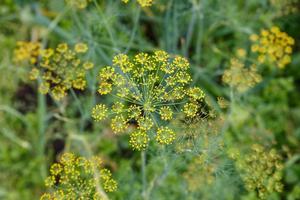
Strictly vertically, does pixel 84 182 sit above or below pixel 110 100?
below

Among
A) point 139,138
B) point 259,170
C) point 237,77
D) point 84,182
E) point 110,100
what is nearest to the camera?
point 139,138

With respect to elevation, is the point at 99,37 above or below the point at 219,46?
below

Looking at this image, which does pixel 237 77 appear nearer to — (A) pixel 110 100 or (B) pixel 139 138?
(B) pixel 139 138

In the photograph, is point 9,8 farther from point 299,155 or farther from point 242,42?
point 299,155

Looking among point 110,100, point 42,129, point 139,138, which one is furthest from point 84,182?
point 42,129

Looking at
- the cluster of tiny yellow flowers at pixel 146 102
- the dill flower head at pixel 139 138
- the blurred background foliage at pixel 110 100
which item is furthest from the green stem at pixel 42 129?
the dill flower head at pixel 139 138

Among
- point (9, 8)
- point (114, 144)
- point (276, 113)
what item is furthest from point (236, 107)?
point (9, 8)

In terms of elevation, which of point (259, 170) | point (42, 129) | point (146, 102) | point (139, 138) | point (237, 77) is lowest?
point (259, 170)

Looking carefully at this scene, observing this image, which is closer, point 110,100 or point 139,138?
point 139,138

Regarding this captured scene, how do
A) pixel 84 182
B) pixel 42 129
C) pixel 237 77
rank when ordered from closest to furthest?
pixel 84 182 → pixel 237 77 → pixel 42 129
